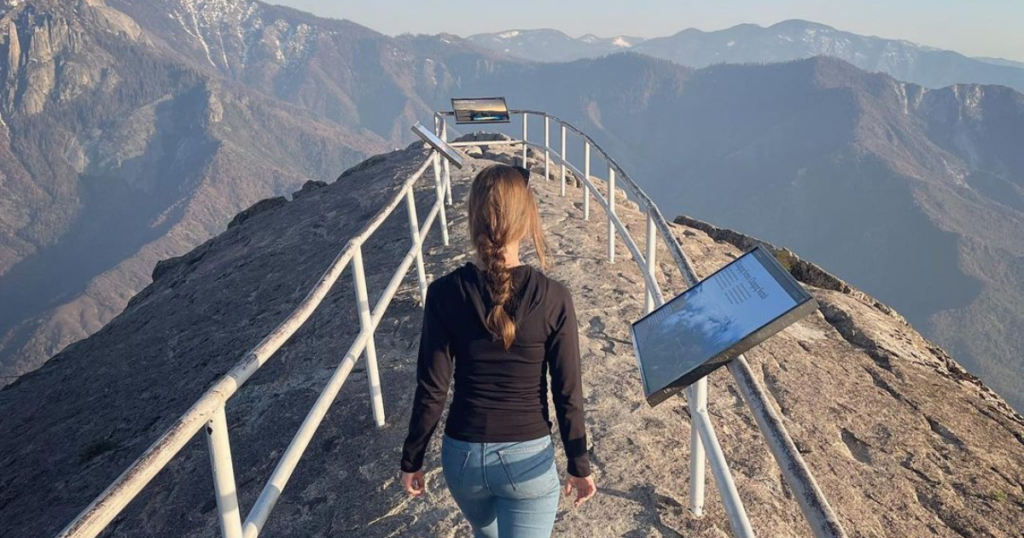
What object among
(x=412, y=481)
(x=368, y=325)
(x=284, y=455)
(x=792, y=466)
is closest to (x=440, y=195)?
(x=368, y=325)

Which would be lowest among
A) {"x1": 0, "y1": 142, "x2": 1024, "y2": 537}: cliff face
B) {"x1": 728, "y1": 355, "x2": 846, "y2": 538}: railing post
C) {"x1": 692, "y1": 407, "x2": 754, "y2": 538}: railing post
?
{"x1": 0, "y1": 142, "x2": 1024, "y2": 537}: cliff face

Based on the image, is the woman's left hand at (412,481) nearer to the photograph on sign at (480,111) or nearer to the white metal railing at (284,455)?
the white metal railing at (284,455)

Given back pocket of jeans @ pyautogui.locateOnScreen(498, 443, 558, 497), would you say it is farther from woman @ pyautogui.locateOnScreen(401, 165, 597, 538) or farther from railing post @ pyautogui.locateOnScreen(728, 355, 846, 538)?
railing post @ pyautogui.locateOnScreen(728, 355, 846, 538)

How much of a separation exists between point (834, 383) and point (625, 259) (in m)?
3.36

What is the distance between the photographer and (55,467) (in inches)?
266

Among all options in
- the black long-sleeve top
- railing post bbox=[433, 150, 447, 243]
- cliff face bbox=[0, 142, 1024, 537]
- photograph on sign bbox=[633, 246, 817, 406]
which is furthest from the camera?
railing post bbox=[433, 150, 447, 243]

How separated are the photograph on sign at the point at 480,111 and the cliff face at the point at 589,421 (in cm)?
491

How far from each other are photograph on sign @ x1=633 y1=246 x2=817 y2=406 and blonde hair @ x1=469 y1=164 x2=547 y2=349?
0.64 meters

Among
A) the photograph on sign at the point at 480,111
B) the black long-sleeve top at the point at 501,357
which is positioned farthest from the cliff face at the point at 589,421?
the photograph on sign at the point at 480,111

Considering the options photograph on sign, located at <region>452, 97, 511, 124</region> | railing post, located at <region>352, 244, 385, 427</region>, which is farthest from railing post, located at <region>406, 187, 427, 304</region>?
photograph on sign, located at <region>452, 97, 511, 124</region>

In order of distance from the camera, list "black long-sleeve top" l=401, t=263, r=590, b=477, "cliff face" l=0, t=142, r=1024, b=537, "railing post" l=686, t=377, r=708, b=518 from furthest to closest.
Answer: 1. "cliff face" l=0, t=142, r=1024, b=537
2. "railing post" l=686, t=377, r=708, b=518
3. "black long-sleeve top" l=401, t=263, r=590, b=477

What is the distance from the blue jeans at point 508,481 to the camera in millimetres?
2939

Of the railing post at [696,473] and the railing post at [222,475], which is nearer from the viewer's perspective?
the railing post at [222,475]

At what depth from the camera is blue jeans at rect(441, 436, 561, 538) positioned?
2.94 meters
